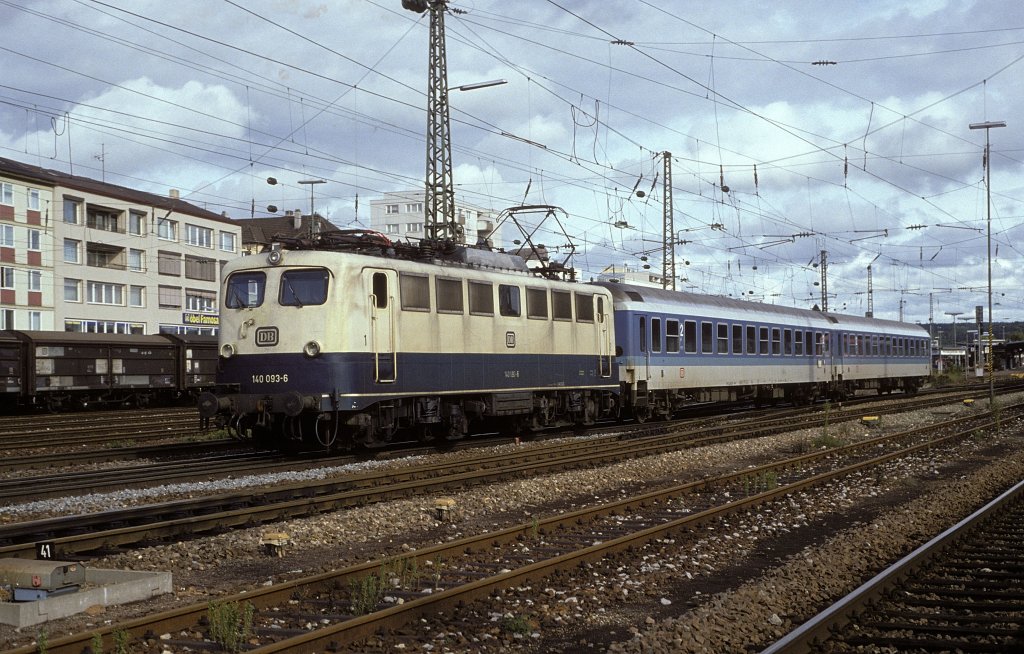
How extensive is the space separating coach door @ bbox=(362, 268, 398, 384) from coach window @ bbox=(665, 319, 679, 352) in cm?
1217

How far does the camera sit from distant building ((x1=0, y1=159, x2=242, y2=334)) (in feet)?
194

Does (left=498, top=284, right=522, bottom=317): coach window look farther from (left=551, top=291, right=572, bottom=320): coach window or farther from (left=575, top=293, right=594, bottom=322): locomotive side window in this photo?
(left=575, top=293, right=594, bottom=322): locomotive side window

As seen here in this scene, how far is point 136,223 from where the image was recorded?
68062mm

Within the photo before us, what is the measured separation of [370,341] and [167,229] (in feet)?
192

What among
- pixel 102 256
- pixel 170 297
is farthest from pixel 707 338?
pixel 170 297

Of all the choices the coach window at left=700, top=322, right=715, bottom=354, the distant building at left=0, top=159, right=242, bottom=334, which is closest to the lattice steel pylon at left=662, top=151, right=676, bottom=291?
the coach window at left=700, top=322, right=715, bottom=354

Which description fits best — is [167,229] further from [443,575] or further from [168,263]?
[443,575]

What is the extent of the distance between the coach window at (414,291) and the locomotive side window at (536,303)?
3459mm

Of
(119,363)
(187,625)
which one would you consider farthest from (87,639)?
(119,363)

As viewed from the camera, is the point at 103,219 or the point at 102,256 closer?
the point at 103,219

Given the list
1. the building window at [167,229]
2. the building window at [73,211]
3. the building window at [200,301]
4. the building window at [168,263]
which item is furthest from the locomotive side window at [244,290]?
the building window at [200,301]

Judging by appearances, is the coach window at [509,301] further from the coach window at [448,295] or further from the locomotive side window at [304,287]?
the locomotive side window at [304,287]

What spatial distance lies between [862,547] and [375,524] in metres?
5.30

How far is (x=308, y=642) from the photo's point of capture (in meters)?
6.50
